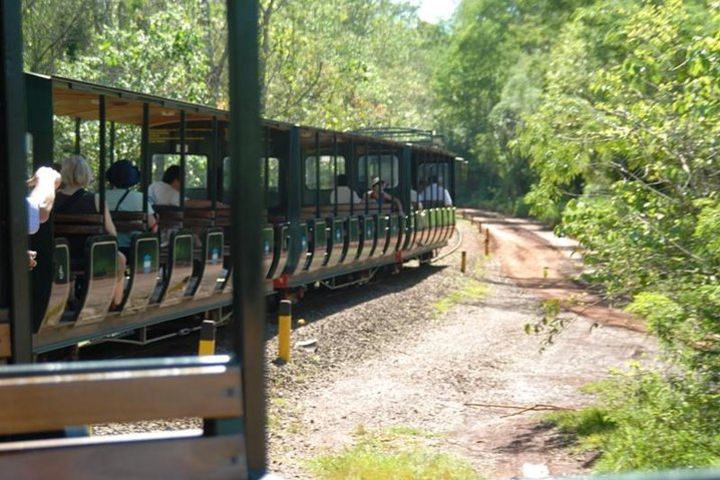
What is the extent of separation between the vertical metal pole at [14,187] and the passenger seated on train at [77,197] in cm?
429

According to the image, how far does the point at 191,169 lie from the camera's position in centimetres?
1559

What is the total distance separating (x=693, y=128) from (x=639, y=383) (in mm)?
2301

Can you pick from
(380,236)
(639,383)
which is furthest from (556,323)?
(380,236)

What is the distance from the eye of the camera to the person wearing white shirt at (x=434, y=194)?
25016 millimetres

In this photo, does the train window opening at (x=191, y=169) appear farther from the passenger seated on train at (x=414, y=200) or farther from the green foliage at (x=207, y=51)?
the passenger seated on train at (x=414, y=200)

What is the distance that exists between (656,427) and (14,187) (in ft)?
18.7

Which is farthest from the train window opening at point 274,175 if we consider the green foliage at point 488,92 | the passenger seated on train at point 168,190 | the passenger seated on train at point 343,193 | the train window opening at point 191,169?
the green foliage at point 488,92

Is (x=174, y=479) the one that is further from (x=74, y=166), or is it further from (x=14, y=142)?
(x=74, y=166)

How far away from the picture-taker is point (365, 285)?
813 inches

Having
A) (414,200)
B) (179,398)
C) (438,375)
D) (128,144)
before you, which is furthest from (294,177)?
(179,398)

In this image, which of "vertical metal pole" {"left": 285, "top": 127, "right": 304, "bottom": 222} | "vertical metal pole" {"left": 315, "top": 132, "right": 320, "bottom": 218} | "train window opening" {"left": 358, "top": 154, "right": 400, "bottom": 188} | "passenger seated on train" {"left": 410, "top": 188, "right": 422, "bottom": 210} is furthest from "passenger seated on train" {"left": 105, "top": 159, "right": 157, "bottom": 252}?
"passenger seated on train" {"left": 410, "top": 188, "right": 422, "bottom": 210}

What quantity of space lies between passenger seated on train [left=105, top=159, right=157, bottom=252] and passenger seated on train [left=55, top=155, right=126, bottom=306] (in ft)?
4.59

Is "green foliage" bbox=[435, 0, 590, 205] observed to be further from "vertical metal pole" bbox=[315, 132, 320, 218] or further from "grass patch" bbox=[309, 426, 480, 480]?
"grass patch" bbox=[309, 426, 480, 480]

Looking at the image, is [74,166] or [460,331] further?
[460,331]
